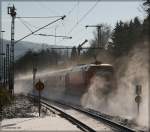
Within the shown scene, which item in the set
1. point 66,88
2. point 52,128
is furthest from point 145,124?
point 66,88

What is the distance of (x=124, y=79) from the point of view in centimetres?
4384

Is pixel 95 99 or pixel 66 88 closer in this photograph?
pixel 95 99

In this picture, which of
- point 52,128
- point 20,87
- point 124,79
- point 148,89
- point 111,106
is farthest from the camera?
point 20,87

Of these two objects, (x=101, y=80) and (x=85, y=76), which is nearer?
(x=101, y=80)

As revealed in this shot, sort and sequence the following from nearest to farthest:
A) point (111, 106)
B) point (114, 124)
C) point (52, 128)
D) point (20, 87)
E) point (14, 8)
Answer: point (52, 128) → point (114, 124) → point (111, 106) → point (14, 8) → point (20, 87)

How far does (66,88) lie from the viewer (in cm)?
4841

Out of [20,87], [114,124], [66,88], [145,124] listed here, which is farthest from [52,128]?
[20,87]

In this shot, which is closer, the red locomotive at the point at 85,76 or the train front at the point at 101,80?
the train front at the point at 101,80

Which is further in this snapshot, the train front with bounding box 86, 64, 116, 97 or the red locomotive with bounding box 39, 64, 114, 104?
the red locomotive with bounding box 39, 64, 114, 104

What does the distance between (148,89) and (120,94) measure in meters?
2.45

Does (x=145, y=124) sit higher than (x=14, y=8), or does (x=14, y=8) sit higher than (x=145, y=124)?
(x=14, y=8)

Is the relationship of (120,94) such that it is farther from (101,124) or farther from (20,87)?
(20,87)

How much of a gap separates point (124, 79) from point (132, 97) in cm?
719

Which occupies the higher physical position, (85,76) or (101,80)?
(85,76)
